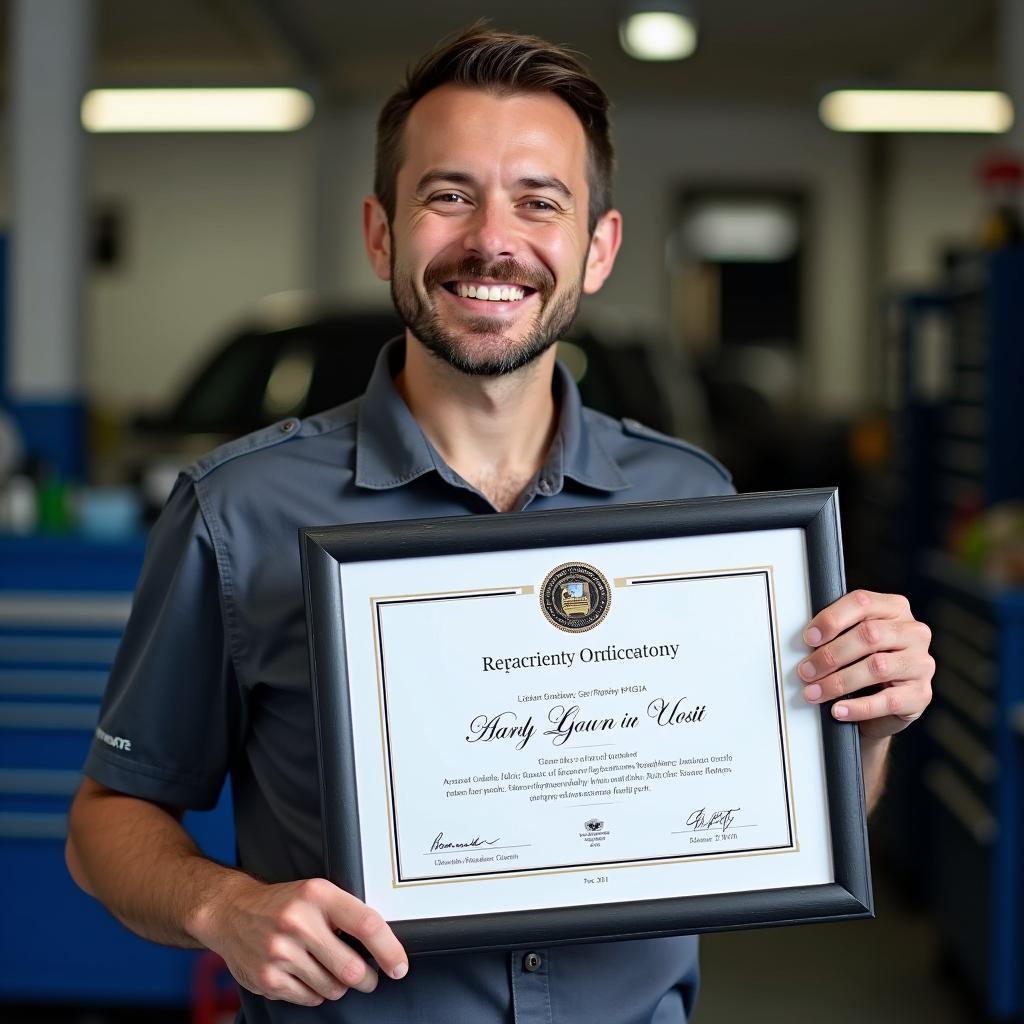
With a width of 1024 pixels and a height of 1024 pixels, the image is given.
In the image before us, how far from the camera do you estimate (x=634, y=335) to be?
562 centimetres

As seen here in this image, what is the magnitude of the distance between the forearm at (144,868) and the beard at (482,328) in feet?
1.74

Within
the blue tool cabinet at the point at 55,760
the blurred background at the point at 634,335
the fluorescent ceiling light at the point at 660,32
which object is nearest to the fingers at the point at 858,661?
the blurred background at the point at 634,335

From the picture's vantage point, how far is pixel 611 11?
7527 millimetres

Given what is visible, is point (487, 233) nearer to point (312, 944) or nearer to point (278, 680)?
point (278, 680)

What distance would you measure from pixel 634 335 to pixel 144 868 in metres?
4.49

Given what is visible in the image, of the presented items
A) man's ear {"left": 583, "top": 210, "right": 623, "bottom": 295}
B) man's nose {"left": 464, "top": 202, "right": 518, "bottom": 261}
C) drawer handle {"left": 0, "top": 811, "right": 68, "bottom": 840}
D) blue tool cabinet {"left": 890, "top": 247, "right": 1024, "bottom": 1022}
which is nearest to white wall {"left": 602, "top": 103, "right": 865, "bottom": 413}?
blue tool cabinet {"left": 890, "top": 247, "right": 1024, "bottom": 1022}

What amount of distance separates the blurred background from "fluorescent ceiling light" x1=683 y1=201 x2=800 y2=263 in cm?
82

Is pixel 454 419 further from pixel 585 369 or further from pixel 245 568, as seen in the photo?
pixel 585 369

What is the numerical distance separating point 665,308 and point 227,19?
4.04m

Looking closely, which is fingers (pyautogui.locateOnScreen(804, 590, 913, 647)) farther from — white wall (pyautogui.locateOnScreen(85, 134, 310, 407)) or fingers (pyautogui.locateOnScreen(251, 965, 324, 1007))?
white wall (pyautogui.locateOnScreen(85, 134, 310, 407))

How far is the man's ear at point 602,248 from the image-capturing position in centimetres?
154

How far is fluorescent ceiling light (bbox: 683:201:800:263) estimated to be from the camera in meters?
11.8

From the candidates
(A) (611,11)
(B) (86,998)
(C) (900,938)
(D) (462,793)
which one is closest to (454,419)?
(D) (462,793)
